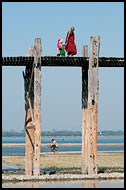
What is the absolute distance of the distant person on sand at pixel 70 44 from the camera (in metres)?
24.6

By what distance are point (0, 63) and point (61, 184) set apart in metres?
5.22

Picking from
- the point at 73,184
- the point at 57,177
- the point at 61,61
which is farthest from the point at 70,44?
the point at 73,184

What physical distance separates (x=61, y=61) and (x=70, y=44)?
4.82 feet

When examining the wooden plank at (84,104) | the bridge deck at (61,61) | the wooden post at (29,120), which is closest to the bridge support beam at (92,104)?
the bridge deck at (61,61)

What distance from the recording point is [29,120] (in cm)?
2447

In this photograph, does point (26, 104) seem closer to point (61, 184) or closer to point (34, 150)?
point (34, 150)

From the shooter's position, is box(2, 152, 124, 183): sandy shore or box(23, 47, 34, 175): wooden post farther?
box(23, 47, 34, 175): wooden post

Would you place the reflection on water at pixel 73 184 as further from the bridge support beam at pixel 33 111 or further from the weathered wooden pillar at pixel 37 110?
the bridge support beam at pixel 33 111

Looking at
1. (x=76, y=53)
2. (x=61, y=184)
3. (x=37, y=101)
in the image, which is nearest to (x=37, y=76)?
(x=37, y=101)

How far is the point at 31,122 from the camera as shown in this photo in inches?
962

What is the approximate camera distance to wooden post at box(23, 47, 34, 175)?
24203 millimetres

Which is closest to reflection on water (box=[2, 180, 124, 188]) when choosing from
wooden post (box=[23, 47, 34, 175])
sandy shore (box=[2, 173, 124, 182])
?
sandy shore (box=[2, 173, 124, 182])

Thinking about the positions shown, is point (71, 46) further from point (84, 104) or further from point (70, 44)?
point (84, 104)

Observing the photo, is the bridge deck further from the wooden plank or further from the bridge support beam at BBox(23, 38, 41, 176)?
the wooden plank
